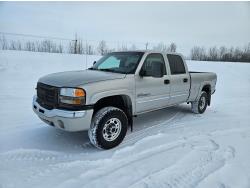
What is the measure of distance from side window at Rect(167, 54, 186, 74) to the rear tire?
4.43ft

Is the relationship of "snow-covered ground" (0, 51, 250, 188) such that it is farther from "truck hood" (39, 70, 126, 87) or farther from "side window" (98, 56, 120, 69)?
"side window" (98, 56, 120, 69)

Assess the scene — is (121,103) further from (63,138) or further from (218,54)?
(218,54)

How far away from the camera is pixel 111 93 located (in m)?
3.94

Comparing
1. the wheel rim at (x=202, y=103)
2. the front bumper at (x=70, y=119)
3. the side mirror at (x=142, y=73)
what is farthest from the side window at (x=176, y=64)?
the front bumper at (x=70, y=119)

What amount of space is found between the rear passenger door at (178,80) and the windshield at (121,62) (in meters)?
1.08

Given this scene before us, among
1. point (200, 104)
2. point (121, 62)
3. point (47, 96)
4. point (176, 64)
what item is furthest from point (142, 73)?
point (200, 104)

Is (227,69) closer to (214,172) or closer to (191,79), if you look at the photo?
(191,79)

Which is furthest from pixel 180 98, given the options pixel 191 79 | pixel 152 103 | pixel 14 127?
pixel 14 127

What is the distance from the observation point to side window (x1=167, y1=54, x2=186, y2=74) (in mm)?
5418

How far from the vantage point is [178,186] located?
2.87 meters

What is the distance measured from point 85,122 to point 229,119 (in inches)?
171

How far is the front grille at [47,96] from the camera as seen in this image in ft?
12.3

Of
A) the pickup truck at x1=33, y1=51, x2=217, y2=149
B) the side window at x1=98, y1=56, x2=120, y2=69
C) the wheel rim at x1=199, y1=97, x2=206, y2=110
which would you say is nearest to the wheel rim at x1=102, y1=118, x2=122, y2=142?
the pickup truck at x1=33, y1=51, x2=217, y2=149

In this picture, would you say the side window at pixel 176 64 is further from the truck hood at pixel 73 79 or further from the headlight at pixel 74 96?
the headlight at pixel 74 96
